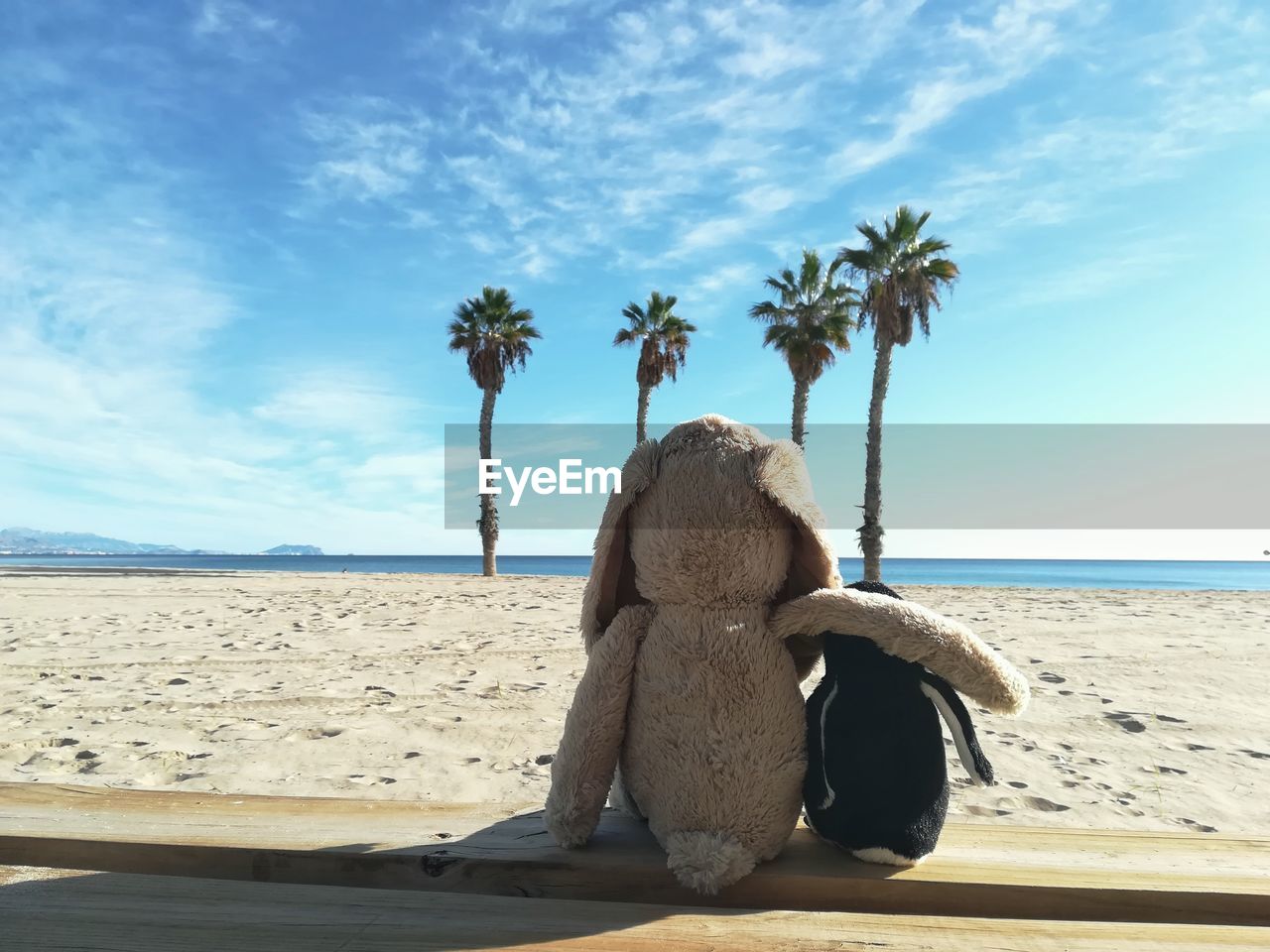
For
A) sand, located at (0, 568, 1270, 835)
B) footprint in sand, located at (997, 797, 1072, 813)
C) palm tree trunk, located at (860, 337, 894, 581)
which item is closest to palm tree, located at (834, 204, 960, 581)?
palm tree trunk, located at (860, 337, 894, 581)

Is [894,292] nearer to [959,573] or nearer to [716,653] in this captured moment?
[716,653]

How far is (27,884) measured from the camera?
1789 mm

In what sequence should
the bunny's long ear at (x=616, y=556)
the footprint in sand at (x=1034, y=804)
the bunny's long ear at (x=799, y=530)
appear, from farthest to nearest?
1. the footprint in sand at (x=1034, y=804)
2. the bunny's long ear at (x=616, y=556)
3. the bunny's long ear at (x=799, y=530)

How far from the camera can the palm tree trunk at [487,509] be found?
2186 cm

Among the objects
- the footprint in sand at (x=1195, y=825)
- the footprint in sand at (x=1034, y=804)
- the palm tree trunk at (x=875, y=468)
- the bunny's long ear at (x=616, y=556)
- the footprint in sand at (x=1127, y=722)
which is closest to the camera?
the bunny's long ear at (x=616, y=556)

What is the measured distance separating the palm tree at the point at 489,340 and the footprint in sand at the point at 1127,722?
2034cm

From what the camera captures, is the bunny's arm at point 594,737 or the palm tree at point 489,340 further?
the palm tree at point 489,340

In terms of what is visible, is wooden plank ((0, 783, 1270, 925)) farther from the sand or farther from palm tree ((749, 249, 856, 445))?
palm tree ((749, 249, 856, 445))

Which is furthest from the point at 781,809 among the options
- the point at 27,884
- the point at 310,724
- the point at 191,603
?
A: the point at 191,603

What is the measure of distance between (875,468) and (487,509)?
1222 centimetres

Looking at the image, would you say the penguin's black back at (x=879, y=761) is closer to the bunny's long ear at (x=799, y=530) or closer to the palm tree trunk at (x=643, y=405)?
the bunny's long ear at (x=799, y=530)

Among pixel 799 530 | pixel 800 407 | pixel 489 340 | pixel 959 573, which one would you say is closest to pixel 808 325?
pixel 800 407

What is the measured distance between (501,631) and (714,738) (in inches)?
250

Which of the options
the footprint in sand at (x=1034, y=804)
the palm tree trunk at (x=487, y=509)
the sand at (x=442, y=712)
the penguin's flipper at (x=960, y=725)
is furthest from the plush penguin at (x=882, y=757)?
the palm tree trunk at (x=487, y=509)
